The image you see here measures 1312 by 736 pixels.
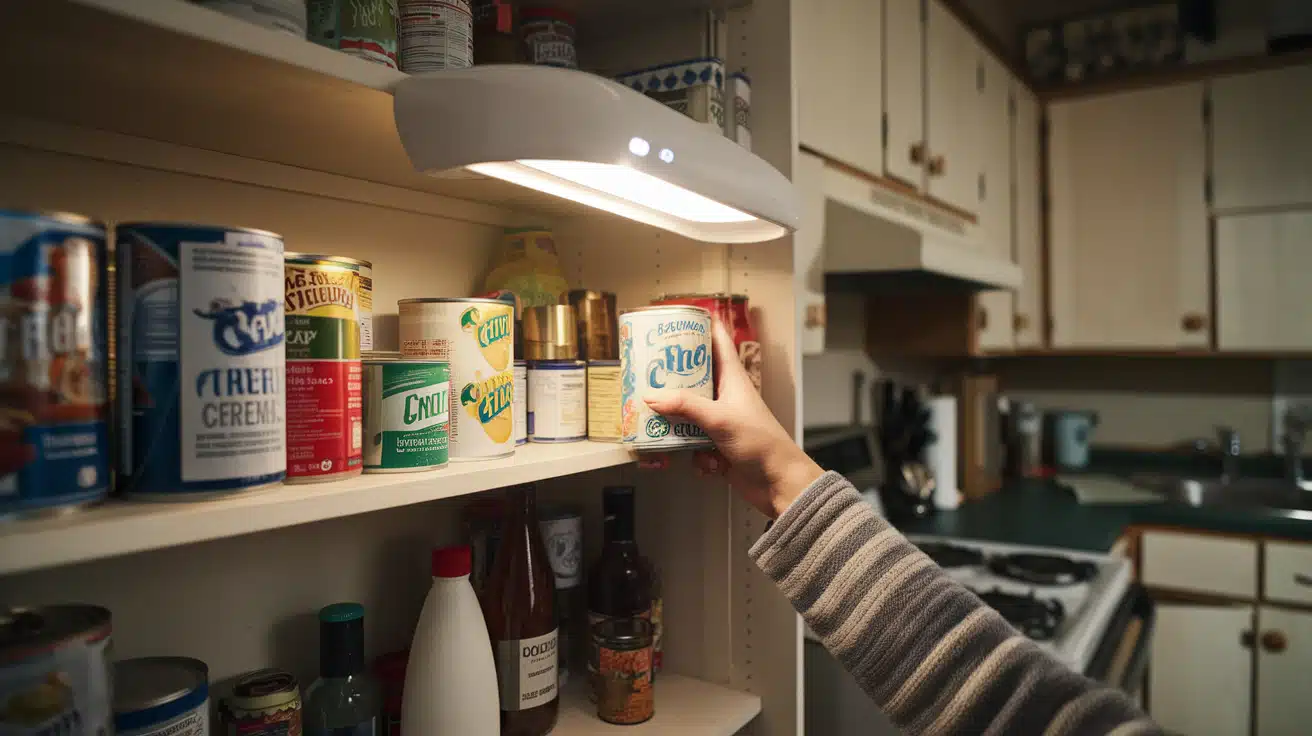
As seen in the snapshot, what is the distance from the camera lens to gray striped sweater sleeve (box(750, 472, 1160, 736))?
67 cm

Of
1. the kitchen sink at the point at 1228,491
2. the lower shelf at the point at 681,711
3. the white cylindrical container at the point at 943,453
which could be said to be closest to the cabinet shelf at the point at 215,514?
the lower shelf at the point at 681,711

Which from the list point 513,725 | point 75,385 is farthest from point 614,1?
point 513,725

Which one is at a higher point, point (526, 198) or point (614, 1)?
point (614, 1)

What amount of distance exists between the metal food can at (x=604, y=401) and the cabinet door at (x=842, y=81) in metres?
0.91

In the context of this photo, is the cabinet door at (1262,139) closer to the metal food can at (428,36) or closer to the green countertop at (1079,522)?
the green countertop at (1079,522)

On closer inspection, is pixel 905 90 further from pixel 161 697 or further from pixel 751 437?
pixel 161 697

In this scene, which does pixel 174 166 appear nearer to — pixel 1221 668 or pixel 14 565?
pixel 14 565

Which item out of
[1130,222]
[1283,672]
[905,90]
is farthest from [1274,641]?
[905,90]

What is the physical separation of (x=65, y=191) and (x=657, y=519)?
74 centimetres

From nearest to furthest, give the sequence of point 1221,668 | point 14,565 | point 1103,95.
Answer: point 14,565
point 1221,668
point 1103,95

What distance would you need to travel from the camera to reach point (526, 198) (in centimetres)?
94

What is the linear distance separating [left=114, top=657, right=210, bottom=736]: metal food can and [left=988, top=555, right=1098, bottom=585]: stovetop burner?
5.78ft

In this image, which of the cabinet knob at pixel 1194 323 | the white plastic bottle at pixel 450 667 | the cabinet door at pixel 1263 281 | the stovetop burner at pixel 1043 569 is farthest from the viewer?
the cabinet knob at pixel 1194 323

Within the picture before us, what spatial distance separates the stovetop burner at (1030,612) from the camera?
1507 millimetres
